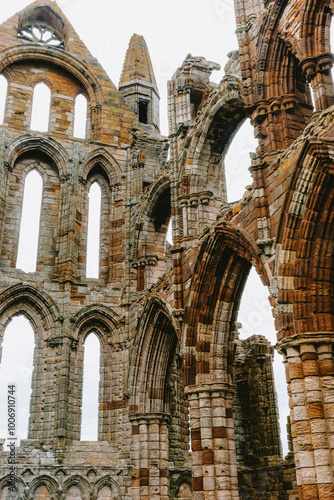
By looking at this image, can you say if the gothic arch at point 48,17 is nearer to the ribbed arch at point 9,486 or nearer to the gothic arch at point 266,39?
the gothic arch at point 266,39

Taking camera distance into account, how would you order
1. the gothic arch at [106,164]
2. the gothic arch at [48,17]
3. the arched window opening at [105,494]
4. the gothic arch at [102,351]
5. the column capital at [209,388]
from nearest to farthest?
the column capital at [209,388] → the arched window opening at [105,494] → the gothic arch at [102,351] → the gothic arch at [106,164] → the gothic arch at [48,17]

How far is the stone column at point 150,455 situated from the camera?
13.4 meters

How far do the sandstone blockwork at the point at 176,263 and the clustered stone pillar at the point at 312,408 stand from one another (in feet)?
0.07

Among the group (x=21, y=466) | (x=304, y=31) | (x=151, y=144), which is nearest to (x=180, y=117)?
(x=151, y=144)

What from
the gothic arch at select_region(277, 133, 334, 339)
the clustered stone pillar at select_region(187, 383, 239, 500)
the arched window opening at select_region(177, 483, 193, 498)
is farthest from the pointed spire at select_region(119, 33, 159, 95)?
the arched window opening at select_region(177, 483, 193, 498)

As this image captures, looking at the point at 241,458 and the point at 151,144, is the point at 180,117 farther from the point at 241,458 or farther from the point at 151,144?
the point at 241,458

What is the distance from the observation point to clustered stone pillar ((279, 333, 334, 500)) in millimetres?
7484

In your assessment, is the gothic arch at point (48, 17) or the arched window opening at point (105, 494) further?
the gothic arch at point (48, 17)

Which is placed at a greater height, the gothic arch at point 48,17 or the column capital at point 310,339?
the gothic arch at point 48,17

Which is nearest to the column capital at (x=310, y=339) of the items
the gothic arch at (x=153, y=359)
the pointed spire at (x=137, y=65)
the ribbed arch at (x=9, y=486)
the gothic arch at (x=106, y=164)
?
the gothic arch at (x=153, y=359)

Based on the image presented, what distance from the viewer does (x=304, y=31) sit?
31.2 ft

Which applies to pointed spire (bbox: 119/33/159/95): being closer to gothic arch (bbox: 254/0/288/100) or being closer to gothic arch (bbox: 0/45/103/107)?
gothic arch (bbox: 0/45/103/107)

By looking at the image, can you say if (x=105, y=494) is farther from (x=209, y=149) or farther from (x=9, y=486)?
(x=209, y=149)

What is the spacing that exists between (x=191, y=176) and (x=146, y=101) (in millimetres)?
7948
